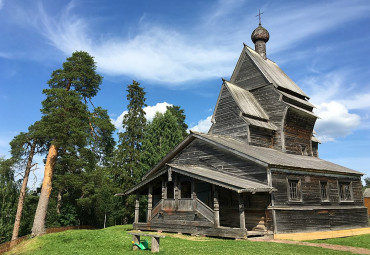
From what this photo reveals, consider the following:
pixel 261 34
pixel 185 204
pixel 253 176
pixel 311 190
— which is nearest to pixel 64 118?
pixel 185 204

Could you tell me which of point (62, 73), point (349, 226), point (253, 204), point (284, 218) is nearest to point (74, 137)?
point (62, 73)

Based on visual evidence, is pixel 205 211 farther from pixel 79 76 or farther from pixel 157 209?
pixel 79 76

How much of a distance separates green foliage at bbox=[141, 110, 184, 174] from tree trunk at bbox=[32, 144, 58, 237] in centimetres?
1264

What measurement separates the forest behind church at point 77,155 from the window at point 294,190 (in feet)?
54.2

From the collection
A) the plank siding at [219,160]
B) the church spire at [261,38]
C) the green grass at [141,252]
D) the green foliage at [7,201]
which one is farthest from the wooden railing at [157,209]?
the church spire at [261,38]

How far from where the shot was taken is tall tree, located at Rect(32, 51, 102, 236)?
929 inches

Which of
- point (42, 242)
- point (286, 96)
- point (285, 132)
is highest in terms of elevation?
point (286, 96)

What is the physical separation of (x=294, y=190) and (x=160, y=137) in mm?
21822

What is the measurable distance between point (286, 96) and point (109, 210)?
2321 centimetres

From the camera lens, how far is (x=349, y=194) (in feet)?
76.5

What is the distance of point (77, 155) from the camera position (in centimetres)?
2983

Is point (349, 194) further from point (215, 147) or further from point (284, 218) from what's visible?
point (215, 147)

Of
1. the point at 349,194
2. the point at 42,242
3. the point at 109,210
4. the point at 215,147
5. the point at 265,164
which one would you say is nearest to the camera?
the point at 42,242

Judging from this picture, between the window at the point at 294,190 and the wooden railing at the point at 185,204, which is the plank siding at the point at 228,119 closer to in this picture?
the window at the point at 294,190
